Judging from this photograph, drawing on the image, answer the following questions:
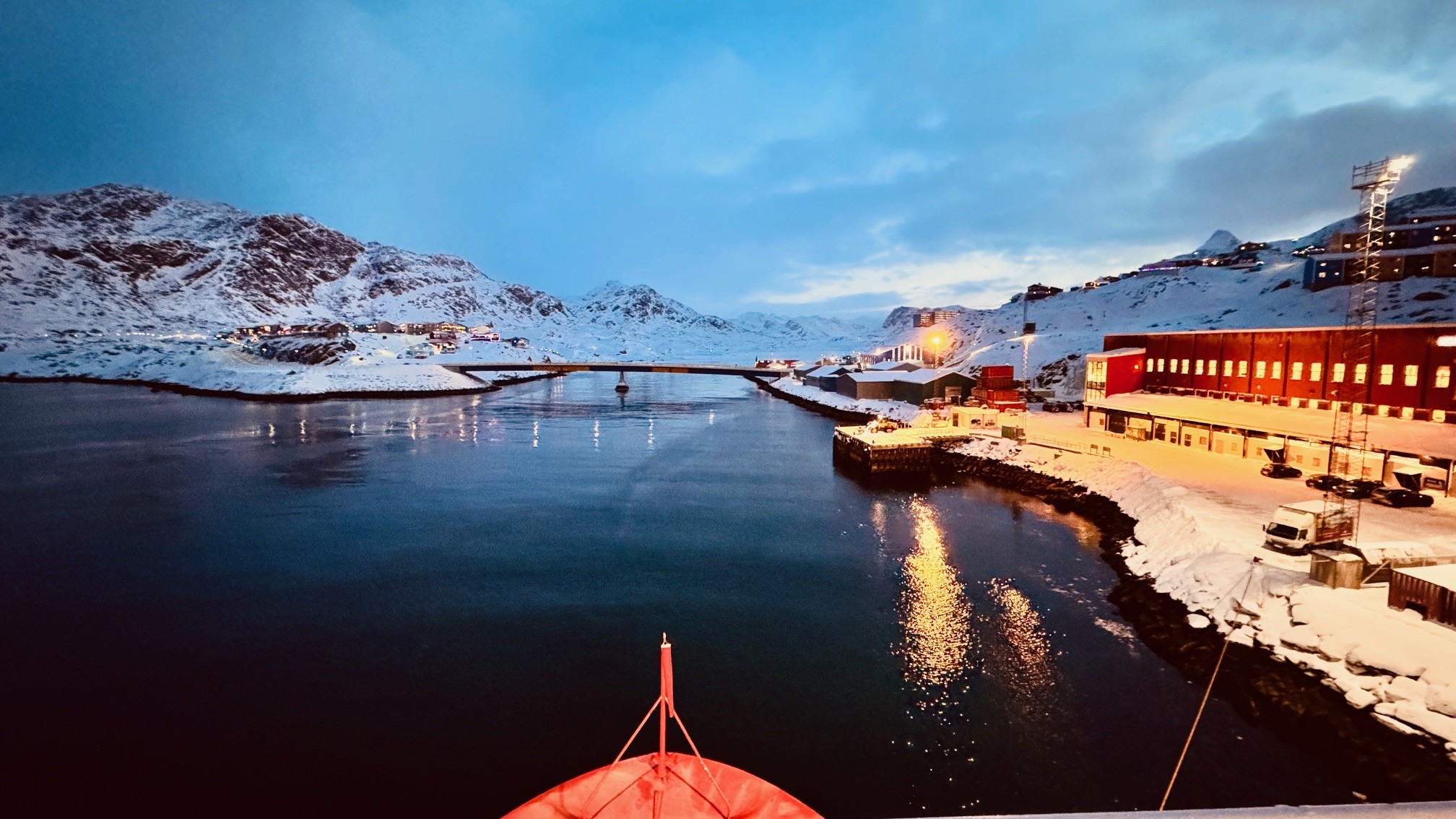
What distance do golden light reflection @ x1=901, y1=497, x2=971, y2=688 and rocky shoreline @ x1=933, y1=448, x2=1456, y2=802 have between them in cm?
475

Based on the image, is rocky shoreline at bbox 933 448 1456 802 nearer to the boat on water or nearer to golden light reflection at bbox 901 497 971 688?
golden light reflection at bbox 901 497 971 688

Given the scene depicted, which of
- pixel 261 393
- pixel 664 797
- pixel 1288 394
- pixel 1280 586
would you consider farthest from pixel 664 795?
pixel 261 393

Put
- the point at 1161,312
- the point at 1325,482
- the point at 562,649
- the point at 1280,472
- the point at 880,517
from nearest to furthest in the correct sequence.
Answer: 1. the point at 562,649
2. the point at 1325,482
3. the point at 1280,472
4. the point at 880,517
5. the point at 1161,312

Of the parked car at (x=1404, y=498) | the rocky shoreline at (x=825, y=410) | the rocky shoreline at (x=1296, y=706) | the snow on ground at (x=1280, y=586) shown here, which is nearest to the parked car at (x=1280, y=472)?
the snow on ground at (x=1280, y=586)

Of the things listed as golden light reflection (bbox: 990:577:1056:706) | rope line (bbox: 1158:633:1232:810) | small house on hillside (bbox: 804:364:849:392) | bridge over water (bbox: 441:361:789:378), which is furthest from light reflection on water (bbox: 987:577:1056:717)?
bridge over water (bbox: 441:361:789:378)

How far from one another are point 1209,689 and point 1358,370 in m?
24.0

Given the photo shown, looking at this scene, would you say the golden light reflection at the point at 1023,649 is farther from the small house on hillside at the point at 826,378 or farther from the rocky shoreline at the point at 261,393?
the rocky shoreline at the point at 261,393

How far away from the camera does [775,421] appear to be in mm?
67500

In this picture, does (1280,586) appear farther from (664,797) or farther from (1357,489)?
(664,797)

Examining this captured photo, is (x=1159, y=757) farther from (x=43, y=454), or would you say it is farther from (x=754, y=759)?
(x=43, y=454)

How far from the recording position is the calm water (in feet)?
40.4

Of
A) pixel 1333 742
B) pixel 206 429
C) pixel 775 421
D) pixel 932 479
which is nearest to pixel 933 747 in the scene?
pixel 1333 742

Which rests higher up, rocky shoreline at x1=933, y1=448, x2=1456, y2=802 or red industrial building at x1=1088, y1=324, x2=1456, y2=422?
red industrial building at x1=1088, y1=324, x2=1456, y2=422

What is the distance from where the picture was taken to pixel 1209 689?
47.9 ft
